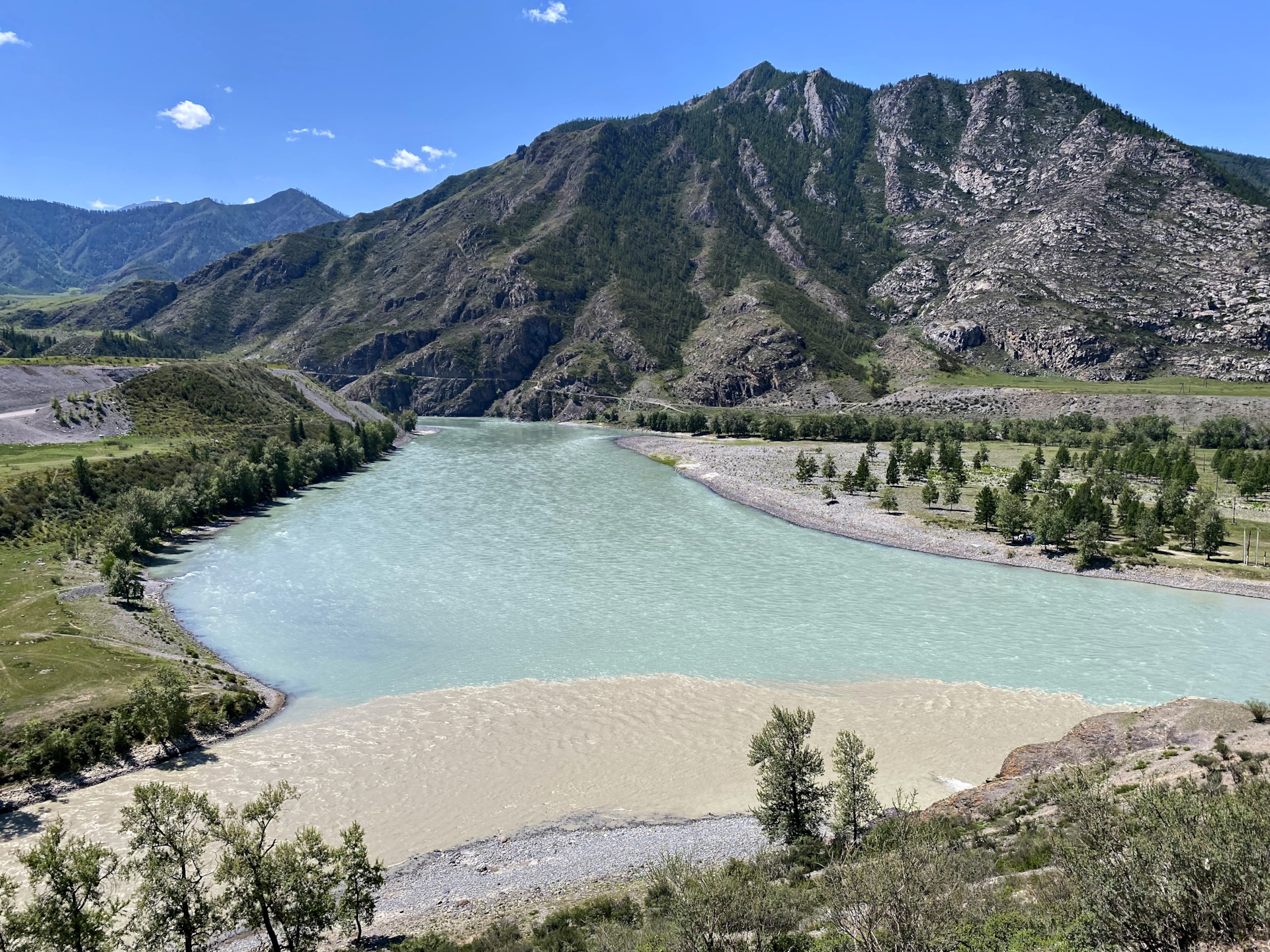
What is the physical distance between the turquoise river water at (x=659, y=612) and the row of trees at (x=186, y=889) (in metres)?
18.5

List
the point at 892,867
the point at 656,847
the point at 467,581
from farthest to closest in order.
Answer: the point at 467,581
the point at 656,847
the point at 892,867

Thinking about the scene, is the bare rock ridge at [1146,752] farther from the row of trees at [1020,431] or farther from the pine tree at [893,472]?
the row of trees at [1020,431]

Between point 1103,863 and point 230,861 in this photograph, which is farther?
point 230,861

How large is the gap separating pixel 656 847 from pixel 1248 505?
95869 mm

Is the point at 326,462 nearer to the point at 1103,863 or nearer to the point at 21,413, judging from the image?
A: the point at 21,413

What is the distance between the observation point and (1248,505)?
81.9m

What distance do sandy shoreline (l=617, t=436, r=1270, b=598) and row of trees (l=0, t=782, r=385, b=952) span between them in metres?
65.8

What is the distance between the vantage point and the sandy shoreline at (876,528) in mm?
59281

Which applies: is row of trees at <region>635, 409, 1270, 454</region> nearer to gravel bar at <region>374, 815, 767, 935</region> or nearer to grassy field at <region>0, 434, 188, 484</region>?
gravel bar at <region>374, 815, 767, 935</region>

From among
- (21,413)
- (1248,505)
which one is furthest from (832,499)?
(21,413)

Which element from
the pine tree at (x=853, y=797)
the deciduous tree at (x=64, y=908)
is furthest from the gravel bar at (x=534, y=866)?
the deciduous tree at (x=64, y=908)

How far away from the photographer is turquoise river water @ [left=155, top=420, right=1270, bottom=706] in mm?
41375

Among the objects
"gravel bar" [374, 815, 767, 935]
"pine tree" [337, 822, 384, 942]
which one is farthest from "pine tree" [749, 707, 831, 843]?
"pine tree" [337, 822, 384, 942]

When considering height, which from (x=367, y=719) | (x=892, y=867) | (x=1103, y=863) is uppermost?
(x=1103, y=863)
